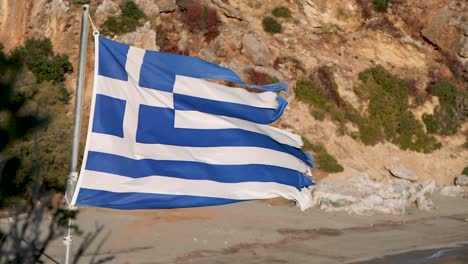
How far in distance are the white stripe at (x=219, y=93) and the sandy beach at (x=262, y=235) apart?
6721 millimetres

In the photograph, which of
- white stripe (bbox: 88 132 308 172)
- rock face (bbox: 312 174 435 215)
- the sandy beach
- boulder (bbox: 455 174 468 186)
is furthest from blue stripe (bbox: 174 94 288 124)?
boulder (bbox: 455 174 468 186)

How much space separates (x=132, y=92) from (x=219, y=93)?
987 millimetres

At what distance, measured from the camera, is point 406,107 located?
31.8m

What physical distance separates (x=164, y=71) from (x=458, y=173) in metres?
24.8

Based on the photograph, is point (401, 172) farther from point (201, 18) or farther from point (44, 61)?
point (44, 61)

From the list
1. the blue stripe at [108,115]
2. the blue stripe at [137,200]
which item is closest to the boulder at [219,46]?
the blue stripe at [137,200]

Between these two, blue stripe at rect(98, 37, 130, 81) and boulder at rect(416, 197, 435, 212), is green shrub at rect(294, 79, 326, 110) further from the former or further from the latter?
blue stripe at rect(98, 37, 130, 81)

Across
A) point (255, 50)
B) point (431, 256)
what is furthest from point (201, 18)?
point (431, 256)

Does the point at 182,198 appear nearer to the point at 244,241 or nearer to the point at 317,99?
the point at 244,241

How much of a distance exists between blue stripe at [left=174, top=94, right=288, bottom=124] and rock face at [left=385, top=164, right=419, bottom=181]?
20568 mm

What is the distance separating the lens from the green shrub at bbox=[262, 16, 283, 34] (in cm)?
3188

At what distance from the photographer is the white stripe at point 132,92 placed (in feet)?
21.5

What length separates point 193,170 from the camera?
711cm

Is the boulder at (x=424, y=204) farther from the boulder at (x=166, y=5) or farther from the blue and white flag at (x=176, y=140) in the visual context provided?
the blue and white flag at (x=176, y=140)
